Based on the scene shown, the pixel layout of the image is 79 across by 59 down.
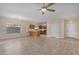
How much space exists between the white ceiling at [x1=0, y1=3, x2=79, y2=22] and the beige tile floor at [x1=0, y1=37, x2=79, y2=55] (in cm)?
46

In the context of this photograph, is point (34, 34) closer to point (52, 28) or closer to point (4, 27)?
point (52, 28)

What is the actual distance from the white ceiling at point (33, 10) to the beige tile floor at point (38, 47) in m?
0.46

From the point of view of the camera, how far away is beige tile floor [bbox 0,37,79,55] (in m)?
2.33

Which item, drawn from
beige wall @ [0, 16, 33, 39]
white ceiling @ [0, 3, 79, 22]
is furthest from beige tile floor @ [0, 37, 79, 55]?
white ceiling @ [0, 3, 79, 22]

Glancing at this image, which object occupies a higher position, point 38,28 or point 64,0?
point 64,0

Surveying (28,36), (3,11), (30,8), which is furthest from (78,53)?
(3,11)

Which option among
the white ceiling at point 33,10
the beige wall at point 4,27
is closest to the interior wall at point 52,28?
the white ceiling at point 33,10

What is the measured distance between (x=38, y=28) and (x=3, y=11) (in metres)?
0.77

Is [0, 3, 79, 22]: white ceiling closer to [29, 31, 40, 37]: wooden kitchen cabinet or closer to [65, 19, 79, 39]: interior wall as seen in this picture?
[65, 19, 79, 39]: interior wall

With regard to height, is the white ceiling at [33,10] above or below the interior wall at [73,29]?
above

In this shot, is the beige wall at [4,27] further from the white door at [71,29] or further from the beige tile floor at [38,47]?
the white door at [71,29]

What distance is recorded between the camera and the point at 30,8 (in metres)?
2.38

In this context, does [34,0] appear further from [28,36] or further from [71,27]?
[71,27]

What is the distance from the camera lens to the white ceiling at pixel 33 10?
7.75ft
